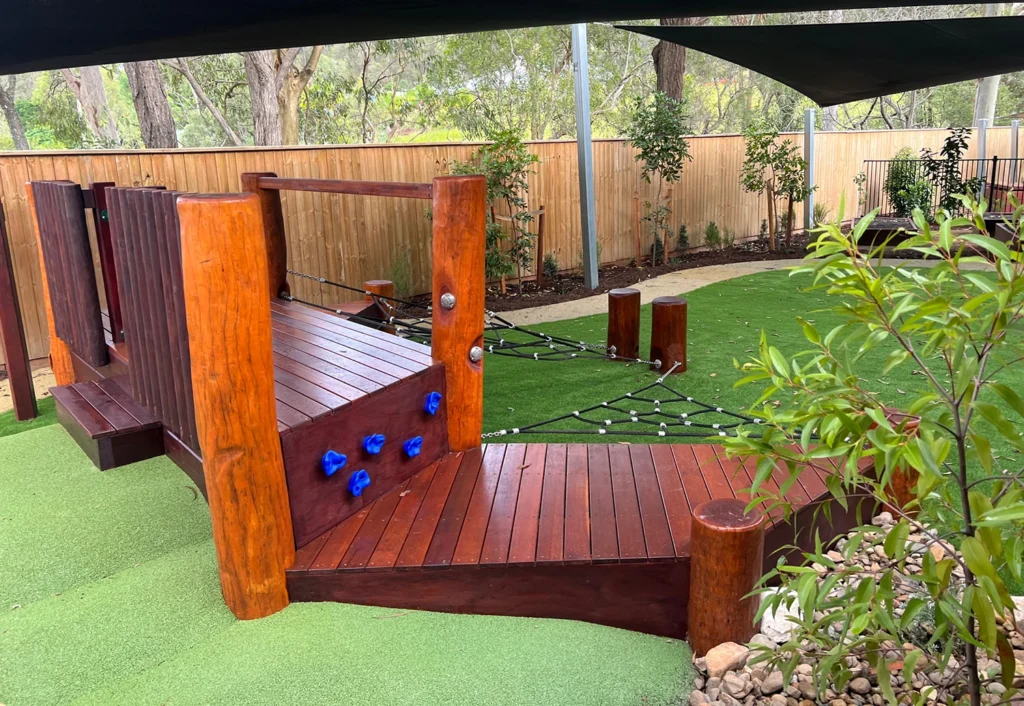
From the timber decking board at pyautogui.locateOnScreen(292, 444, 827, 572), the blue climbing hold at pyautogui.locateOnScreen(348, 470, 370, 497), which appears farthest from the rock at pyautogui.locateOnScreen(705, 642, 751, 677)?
the blue climbing hold at pyautogui.locateOnScreen(348, 470, 370, 497)

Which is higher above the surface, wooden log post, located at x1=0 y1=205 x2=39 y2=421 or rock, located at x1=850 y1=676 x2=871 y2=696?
wooden log post, located at x1=0 y1=205 x2=39 y2=421

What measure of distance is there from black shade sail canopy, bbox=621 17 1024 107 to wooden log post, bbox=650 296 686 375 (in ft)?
6.06

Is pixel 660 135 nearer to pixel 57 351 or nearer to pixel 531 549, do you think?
pixel 57 351

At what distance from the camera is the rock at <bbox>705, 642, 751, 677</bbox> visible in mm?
2126

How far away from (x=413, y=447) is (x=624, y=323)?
295 centimetres

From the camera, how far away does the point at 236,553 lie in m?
2.17

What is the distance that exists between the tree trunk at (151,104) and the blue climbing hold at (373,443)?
9.45 meters

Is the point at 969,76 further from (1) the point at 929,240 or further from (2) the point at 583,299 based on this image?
(2) the point at 583,299

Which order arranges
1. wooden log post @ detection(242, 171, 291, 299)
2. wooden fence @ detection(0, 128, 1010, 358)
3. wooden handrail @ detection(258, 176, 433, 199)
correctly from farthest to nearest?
wooden fence @ detection(0, 128, 1010, 358), wooden log post @ detection(242, 171, 291, 299), wooden handrail @ detection(258, 176, 433, 199)

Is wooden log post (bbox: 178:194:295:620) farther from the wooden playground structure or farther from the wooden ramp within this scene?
the wooden ramp

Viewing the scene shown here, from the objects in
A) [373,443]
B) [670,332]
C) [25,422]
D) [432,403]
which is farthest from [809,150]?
[25,422]

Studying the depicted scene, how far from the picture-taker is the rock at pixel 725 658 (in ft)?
6.98

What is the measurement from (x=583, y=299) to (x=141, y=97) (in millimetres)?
7068

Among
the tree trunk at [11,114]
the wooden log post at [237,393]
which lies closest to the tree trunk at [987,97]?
the wooden log post at [237,393]
